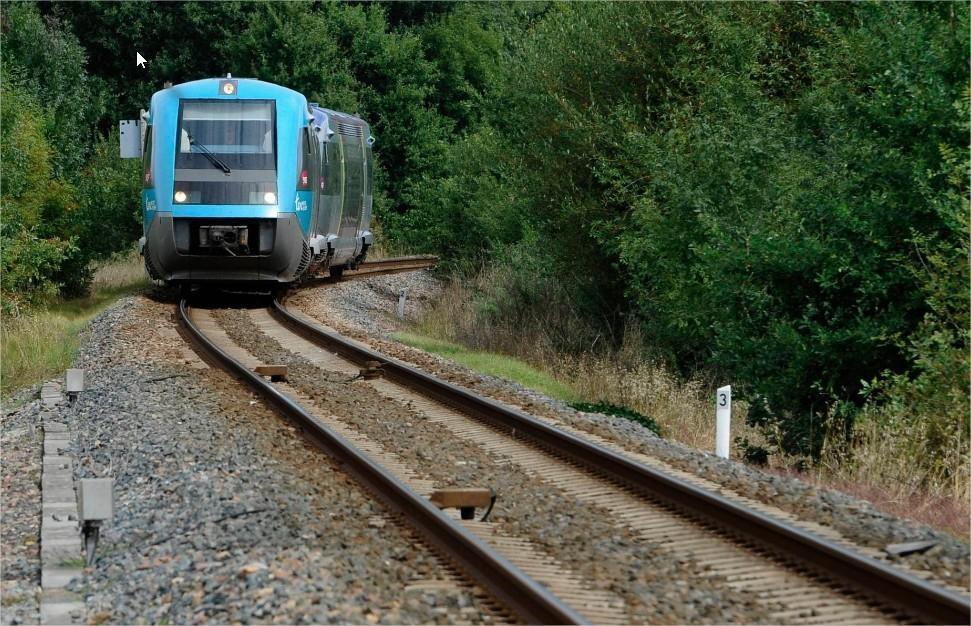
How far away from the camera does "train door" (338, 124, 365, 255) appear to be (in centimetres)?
2602

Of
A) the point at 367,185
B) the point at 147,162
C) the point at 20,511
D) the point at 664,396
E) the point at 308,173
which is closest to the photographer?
the point at 20,511

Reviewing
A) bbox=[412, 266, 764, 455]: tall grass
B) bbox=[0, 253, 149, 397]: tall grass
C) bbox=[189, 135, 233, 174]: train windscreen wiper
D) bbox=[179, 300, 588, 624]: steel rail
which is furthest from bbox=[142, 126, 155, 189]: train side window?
bbox=[179, 300, 588, 624]: steel rail

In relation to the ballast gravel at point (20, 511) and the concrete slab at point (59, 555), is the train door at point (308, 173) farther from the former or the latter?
the concrete slab at point (59, 555)

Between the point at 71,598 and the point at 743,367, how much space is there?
27.2ft

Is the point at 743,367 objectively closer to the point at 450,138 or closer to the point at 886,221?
the point at 886,221

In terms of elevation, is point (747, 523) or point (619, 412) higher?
point (747, 523)

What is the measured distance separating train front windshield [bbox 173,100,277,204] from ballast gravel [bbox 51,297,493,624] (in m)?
8.28

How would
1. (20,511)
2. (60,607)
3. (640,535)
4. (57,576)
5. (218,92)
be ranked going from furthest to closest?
1. (218,92)
2. (20,511)
3. (640,535)
4. (57,576)
5. (60,607)

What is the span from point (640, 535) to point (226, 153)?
1387 cm

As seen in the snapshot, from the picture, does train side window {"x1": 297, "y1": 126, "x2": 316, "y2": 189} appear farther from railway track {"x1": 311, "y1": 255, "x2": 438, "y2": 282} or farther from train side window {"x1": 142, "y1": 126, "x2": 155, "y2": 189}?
railway track {"x1": 311, "y1": 255, "x2": 438, "y2": 282}

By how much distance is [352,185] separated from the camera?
88.4 ft

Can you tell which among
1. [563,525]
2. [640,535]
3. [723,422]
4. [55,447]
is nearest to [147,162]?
[55,447]

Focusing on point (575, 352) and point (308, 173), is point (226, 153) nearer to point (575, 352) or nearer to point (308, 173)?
point (308, 173)

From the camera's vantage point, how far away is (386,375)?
554 inches
